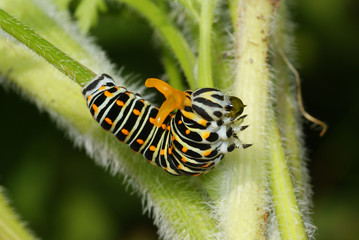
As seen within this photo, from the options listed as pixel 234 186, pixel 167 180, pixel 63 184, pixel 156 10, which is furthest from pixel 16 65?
pixel 63 184

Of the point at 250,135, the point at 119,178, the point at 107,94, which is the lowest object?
the point at 119,178

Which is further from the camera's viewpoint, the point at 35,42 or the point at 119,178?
the point at 119,178

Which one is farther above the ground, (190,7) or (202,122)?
(190,7)

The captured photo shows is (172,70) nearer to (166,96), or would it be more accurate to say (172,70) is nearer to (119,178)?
(166,96)

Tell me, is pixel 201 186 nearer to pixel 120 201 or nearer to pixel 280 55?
pixel 280 55

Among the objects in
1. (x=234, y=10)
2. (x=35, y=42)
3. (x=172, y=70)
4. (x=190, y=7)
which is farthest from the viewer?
(x=172, y=70)

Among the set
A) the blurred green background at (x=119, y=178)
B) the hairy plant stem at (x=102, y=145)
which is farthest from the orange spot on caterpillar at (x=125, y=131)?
the blurred green background at (x=119, y=178)

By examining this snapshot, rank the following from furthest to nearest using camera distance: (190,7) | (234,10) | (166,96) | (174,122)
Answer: (234,10), (190,7), (174,122), (166,96)

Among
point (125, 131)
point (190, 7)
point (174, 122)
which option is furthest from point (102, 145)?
point (190, 7)
